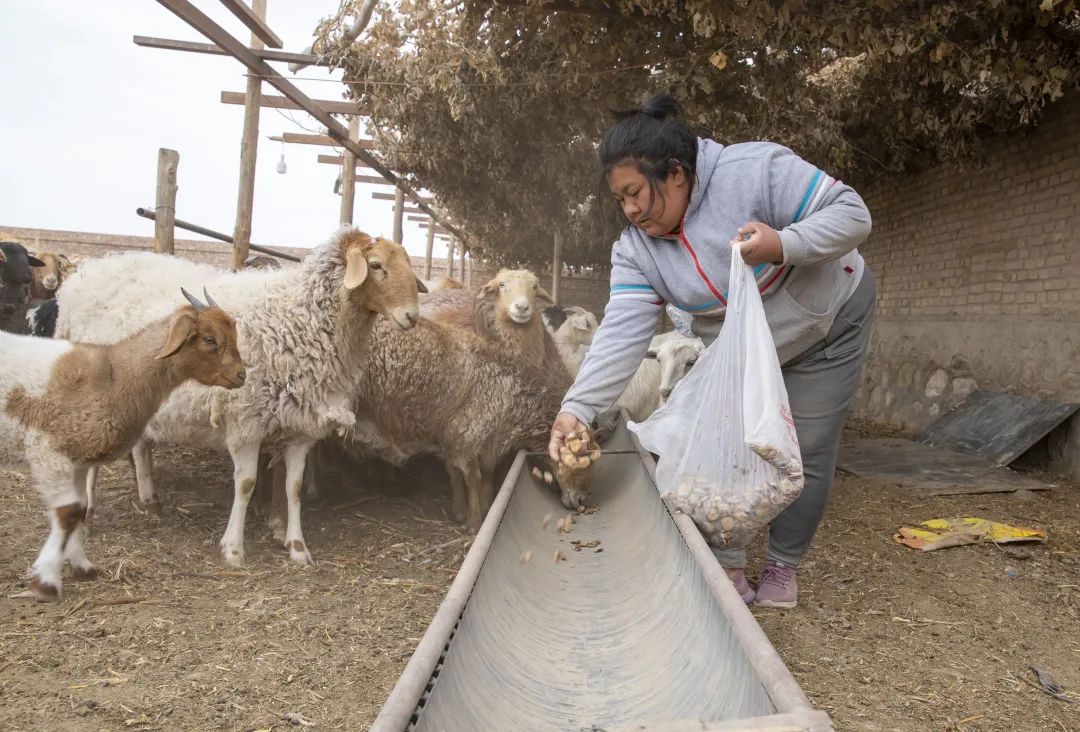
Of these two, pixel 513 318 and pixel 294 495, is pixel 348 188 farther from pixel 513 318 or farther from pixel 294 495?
pixel 294 495

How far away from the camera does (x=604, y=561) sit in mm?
3682

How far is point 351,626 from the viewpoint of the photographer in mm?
3357

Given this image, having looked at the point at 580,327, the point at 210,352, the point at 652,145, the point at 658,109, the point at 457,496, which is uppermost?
the point at 658,109

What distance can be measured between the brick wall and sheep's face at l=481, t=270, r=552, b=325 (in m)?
4.70

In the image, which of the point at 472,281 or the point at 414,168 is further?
the point at 472,281

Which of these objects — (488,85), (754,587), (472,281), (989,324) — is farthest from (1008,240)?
(472,281)

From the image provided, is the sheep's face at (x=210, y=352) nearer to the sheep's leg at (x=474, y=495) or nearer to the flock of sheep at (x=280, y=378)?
the flock of sheep at (x=280, y=378)

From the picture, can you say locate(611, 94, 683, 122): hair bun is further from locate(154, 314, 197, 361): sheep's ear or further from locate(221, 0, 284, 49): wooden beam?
locate(221, 0, 284, 49): wooden beam

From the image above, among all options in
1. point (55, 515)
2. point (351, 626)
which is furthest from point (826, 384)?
point (55, 515)

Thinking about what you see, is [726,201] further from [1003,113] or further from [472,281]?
[472,281]

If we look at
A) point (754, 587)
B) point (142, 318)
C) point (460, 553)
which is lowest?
point (460, 553)

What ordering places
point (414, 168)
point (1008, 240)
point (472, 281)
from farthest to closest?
point (472, 281), point (414, 168), point (1008, 240)

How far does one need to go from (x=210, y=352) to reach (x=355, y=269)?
3.11 ft

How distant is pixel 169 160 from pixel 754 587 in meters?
6.19
